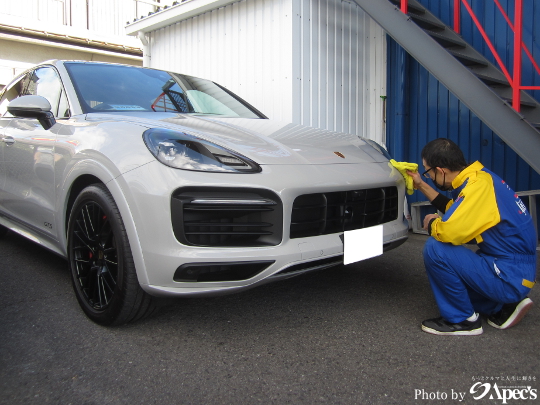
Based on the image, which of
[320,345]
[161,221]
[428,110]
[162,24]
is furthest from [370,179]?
[162,24]

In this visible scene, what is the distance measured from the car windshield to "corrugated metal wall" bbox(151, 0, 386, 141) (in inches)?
63.8

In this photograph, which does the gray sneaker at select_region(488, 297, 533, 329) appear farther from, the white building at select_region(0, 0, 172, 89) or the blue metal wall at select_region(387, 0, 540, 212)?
the white building at select_region(0, 0, 172, 89)

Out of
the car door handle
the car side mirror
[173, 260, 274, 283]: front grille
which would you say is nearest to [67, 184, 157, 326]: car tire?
[173, 260, 274, 283]: front grille

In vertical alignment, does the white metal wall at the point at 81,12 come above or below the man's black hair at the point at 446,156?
above

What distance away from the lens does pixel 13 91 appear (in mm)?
4051

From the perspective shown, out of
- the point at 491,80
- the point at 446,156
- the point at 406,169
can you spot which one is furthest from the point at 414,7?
the point at 446,156

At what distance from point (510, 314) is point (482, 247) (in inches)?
16.1

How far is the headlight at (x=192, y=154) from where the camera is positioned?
2.12 m

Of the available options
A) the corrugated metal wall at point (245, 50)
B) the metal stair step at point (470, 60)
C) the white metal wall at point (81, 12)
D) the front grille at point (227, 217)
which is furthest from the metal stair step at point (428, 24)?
the white metal wall at point (81, 12)

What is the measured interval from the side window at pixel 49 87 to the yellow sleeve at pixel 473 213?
232 centimetres

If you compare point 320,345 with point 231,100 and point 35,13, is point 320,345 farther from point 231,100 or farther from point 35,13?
point 35,13

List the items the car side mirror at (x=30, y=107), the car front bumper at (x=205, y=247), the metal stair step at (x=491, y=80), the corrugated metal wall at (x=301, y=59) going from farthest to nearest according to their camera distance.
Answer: the corrugated metal wall at (x=301, y=59)
the metal stair step at (x=491, y=80)
the car side mirror at (x=30, y=107)
the car front bumper at (x=205, y=247)

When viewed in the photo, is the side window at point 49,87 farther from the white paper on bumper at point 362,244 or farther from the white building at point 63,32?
the white building at point 63,32

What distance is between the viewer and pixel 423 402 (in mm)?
1768
